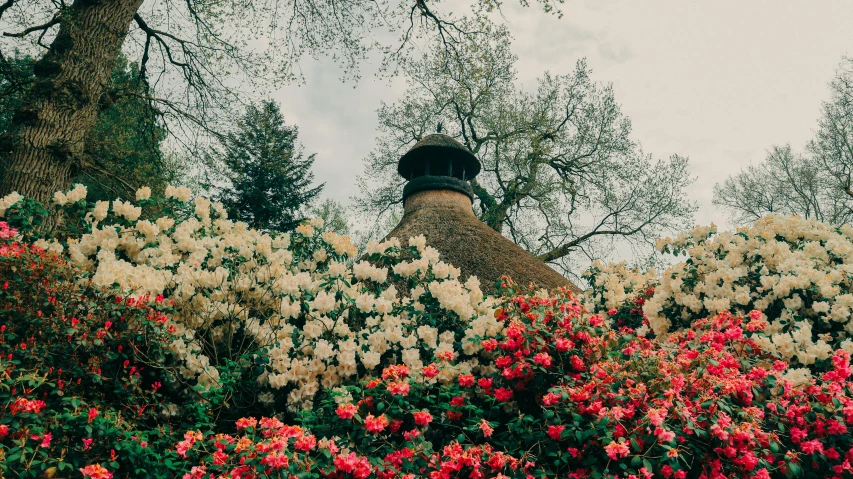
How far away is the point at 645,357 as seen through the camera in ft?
10.4

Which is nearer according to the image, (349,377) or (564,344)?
(564,344)

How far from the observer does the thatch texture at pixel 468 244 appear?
8664 mm

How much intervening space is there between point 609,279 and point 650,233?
45.1 ft

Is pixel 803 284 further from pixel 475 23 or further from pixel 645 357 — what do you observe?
pixel 475 23

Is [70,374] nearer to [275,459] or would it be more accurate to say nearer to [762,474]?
[275,459]

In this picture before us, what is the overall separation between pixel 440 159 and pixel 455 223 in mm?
2767

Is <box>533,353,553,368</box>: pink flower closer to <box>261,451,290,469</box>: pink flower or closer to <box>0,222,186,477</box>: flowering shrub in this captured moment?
<box>261,451,290,469</box>: pink flower

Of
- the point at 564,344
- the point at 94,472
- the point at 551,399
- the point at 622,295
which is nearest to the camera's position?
the point at 94,472

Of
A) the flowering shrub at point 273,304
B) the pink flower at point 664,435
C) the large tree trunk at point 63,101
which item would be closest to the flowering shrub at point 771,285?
the pink flower at point 664,435

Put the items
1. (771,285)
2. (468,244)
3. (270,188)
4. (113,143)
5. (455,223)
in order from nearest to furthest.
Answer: (771,285) < (468,244) < (455,223) < (113,143) < (270,188)

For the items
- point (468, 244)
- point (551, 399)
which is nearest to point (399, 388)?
point (551, 399)

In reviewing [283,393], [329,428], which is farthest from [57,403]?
[329,428]

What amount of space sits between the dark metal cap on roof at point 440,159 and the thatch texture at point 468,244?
1069 millimetres

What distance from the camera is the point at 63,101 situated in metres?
6.68
